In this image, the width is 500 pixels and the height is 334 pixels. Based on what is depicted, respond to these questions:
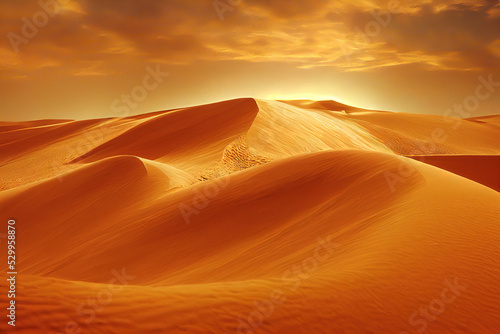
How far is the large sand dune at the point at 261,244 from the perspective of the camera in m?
3.23

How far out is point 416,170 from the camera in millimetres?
8367

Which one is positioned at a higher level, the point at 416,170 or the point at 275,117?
the point at 275,117

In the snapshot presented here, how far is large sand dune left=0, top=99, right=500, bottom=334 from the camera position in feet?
10.6

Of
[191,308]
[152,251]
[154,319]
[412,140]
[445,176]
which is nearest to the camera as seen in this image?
[154,319]

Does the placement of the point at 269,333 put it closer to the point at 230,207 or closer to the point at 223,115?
the point at 230,207

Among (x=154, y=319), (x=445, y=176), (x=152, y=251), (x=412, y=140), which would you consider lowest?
(x=152, y=251)

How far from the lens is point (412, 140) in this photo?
1335 inches

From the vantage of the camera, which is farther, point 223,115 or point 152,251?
point 223,115

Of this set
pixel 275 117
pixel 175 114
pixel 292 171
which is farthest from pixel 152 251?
pixel 175 114

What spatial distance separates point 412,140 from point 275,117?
58.0 feet

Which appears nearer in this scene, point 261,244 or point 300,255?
point 300,255

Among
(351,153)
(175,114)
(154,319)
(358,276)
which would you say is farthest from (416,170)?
(175,114)

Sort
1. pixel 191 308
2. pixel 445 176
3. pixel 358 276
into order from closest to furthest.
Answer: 1. pixel 191 308
2. pixel 358 276
3. pixel 445 176

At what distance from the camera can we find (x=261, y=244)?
6629mm
